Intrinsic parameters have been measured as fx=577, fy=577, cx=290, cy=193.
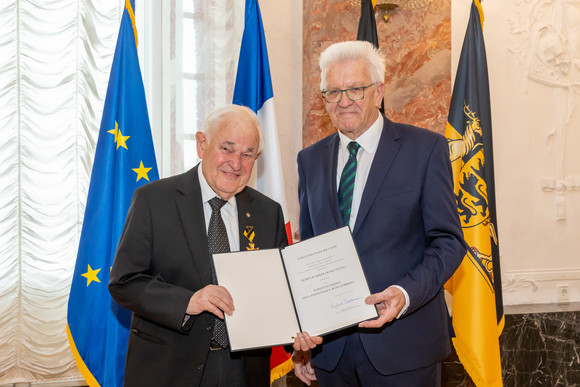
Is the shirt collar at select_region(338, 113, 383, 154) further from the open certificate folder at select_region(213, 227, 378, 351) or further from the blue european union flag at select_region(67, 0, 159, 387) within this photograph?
the blue european union flag at select_region(67, 0, 159, 387)

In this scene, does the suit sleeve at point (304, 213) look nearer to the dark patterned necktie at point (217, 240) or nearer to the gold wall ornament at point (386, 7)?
the dark patterned necktie at point (217, 240)

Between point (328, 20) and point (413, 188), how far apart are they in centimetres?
232

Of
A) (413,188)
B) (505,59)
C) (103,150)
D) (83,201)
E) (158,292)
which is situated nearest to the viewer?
(158,292)

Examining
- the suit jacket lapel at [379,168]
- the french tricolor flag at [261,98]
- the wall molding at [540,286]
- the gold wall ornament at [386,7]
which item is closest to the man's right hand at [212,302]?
the suit jacket lapel at [379,168]

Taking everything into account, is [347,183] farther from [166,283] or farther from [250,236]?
[166,283]

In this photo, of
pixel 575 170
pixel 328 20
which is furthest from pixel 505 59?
pixel 328 20

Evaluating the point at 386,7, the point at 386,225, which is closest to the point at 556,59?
the point at 386,7

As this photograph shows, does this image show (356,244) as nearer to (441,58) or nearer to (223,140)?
(223,140)

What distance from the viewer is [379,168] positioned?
95.9 inches

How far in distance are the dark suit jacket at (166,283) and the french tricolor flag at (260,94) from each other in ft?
4.50

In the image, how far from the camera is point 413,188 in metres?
2.39

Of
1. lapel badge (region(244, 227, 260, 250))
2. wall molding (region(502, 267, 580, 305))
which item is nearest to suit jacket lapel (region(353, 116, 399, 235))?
lapel badge (region(244, 227, 260, 250))

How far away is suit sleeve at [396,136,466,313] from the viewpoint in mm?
2273

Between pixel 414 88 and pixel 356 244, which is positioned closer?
pixel 356 244
